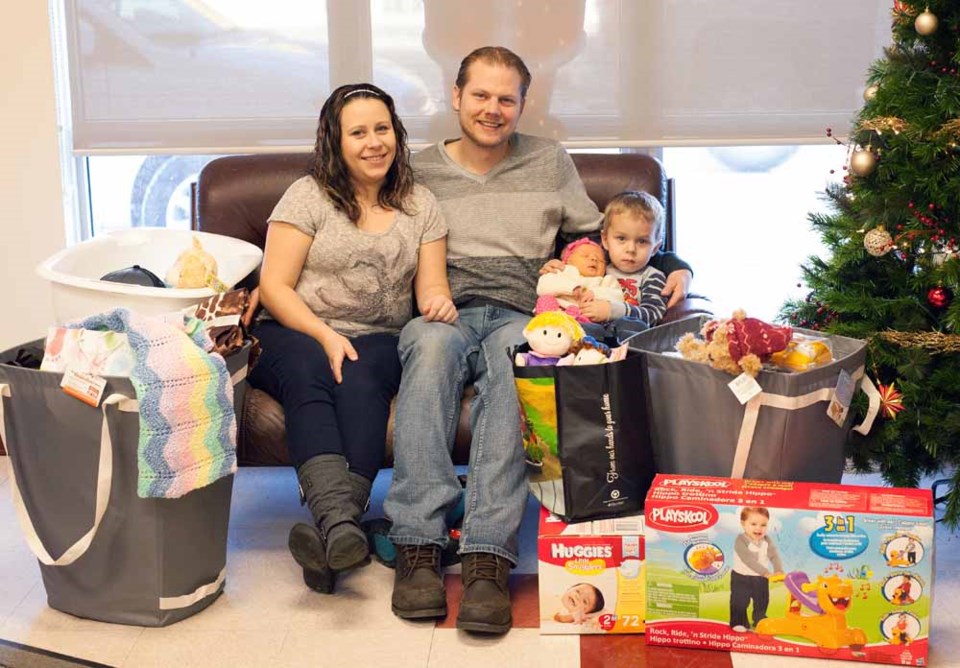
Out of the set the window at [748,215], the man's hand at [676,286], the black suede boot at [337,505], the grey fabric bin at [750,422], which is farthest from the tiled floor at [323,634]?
the window at [748,215]

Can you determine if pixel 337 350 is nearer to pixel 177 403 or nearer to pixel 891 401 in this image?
pixel 177 403

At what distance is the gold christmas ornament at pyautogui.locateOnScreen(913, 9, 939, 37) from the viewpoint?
226cm

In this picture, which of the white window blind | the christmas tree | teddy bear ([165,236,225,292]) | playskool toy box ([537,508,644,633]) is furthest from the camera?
the white window blind

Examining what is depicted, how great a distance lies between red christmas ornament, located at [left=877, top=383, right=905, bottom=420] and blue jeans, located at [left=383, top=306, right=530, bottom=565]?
2.45 feet

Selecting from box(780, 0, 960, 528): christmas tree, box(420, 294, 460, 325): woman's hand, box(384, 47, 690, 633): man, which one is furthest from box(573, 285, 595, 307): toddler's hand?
box(780, 0, 960, 528): christmas tree

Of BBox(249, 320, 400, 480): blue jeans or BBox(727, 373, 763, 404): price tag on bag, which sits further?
BBox(249, 320, 400, 480): blue jeans

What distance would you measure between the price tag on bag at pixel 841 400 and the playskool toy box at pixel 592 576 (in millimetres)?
420

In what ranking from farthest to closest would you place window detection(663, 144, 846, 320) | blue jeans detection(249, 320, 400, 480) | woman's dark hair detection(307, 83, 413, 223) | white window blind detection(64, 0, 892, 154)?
window detection(663, 144, 846, 320), white window blind detection(64, 0, 892, 154), woman's dark hair detection(307, 83, 413, 223), blue jeans detection(249, 320, 400, 480)

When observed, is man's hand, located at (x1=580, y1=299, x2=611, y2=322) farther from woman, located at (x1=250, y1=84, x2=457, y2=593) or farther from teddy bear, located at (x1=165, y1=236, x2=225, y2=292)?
teddy bear, located at (x1=165, y1=236, x2=225, y2=292)

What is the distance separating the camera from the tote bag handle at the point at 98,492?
2.12 meters

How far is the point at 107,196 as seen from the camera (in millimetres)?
3543

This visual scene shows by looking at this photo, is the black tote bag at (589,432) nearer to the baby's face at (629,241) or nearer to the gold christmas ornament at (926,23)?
the baby's face at (629,241)

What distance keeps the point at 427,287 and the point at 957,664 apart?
4.42 feet

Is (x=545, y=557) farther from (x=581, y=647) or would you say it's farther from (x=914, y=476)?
(x=914, y=476)
